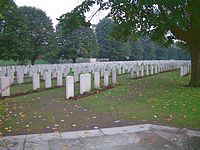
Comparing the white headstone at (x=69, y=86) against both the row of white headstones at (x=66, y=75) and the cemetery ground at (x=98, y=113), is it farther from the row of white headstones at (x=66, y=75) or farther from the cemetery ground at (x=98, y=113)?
the cemetery ground at (x=98, y=113)

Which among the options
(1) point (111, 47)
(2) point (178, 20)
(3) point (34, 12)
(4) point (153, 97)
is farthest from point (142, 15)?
(1) point (111, 47)

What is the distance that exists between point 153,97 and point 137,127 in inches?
180

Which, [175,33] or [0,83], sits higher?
[175,33]

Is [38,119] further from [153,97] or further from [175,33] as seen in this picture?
[175,33]

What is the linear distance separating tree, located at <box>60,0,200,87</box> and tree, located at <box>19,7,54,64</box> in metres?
14.8

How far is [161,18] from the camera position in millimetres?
11945

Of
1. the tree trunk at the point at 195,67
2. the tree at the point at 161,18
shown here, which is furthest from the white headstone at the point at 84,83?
the tree trunk at the point at 195,67

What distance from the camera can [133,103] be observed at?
9750 mm

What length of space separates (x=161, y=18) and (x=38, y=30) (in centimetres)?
2147

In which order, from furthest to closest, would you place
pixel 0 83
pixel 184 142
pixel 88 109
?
pixel 0 83
pixel 88 109
pixel 184 142

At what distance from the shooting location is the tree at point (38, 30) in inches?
1191

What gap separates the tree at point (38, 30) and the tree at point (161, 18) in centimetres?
1483

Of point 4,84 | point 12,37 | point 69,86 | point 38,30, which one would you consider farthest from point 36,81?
point 38,30

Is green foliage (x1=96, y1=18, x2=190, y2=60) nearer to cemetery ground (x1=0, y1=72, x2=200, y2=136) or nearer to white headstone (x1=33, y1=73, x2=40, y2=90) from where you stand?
white headstone (x1=33, y1=73, x2=40, y2=90)
